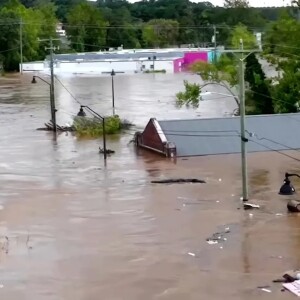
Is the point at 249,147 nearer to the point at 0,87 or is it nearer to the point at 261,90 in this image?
the point at 261,90

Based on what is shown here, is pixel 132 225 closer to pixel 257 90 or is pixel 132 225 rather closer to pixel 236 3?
pixel 257 90

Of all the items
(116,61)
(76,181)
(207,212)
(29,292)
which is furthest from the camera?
(116,61)

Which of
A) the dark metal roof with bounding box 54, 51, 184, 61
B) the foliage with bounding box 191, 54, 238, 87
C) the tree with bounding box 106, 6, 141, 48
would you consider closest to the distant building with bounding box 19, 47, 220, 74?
the dark metal roof with bounding box 54, 51, 184, 61

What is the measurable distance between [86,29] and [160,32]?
1124cm

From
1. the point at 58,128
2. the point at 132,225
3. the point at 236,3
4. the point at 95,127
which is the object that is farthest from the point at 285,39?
the point at 236,3

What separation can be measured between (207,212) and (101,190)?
4.06 metres

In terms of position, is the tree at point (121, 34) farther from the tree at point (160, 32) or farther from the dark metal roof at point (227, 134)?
the dark metal roof at point (227, 134)

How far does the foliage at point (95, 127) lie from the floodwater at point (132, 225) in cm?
109

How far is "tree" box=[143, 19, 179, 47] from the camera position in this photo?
97.4 meters

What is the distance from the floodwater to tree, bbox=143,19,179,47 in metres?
66.3

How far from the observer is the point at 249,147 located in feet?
89.6

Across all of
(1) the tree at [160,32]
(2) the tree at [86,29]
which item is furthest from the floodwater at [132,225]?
(1) the tree at [160,32]

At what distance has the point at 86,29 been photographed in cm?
9112

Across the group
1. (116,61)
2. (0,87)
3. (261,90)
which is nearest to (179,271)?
(261,90)
